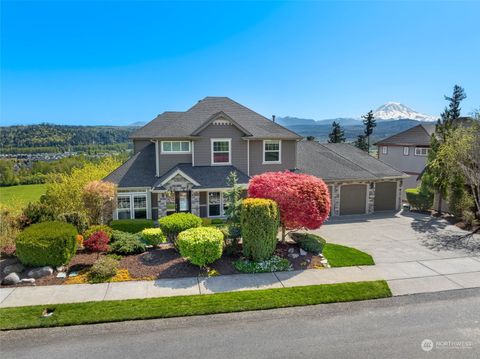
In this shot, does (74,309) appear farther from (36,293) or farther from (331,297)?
(331,297)

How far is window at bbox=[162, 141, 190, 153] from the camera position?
20844mm

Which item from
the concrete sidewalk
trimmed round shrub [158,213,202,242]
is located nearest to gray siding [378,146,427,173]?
the concrete sidewalk

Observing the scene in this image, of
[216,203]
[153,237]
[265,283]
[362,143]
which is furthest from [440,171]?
[362,143]

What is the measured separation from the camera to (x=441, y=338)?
7.95 metres

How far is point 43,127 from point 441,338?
81.4m

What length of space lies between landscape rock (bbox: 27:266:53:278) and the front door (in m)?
9.18

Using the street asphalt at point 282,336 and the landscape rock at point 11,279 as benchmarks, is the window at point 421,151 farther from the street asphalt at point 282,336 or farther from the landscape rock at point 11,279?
the landscape rock at point 11,279

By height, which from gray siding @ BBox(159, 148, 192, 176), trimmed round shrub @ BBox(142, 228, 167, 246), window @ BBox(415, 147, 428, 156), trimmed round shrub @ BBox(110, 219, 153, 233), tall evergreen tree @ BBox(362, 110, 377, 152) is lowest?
trimmed round shrub @ BBox(110, 219, 153, 233)

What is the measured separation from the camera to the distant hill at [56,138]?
61.4 metres

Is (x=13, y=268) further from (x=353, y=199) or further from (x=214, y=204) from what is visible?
(x=353, y=199)

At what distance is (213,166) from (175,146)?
2745mm

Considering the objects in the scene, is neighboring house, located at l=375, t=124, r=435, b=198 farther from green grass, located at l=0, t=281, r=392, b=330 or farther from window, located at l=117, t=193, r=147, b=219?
window, located at l=117, t=193, r=147, b=219

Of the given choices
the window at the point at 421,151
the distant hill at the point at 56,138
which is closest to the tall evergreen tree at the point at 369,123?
the window at the point at 421,151

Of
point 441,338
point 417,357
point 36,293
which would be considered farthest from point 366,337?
point 36,293
